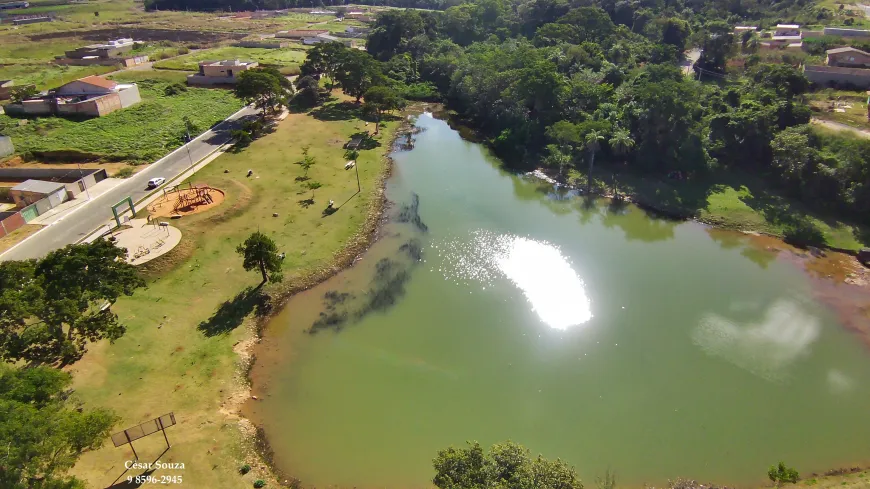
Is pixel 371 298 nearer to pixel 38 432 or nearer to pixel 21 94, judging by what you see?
pixel 38 432

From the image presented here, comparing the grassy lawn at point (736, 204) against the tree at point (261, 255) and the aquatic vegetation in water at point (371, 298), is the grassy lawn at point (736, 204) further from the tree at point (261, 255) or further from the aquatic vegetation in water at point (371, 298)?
the tree at point (261, 255)

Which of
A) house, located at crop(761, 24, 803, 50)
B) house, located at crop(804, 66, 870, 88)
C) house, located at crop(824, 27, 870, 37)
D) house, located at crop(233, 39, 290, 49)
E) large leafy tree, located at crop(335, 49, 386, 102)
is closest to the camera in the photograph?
house, located at crop(804, 66, 870, 88)

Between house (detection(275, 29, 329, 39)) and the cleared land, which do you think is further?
house (detection(275, 29, 329, 39))

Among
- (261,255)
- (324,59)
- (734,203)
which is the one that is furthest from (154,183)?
(734,203)

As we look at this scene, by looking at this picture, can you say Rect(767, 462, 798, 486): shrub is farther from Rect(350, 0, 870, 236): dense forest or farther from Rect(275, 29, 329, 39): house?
Rect(275, 29, 329, 39): house

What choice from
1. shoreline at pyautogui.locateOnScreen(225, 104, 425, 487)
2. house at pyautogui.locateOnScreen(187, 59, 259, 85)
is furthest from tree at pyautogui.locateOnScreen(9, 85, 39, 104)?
shoreline at pyautogui.locateOnScreen(225, 104, 425, 487)

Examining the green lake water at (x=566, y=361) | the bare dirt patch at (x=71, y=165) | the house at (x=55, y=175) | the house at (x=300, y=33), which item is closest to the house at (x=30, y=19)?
the house at (x=300, y=33)
